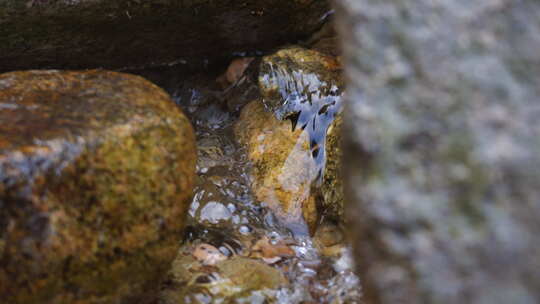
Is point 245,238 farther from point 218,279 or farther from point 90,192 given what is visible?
point 90,192

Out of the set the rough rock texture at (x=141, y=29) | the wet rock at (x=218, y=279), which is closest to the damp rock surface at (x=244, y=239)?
the wet rock at (x=218, y=279)

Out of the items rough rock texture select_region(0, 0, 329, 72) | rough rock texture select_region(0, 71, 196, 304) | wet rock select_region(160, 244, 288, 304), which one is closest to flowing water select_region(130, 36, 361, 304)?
wet rock select_region(160, 244, 288, 304)

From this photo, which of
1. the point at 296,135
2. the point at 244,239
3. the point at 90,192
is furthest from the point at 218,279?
the point at 296,135

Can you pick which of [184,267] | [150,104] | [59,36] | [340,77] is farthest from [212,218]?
[59,36]

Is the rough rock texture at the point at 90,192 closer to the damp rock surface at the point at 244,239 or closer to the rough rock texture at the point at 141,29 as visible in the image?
the damp rock surface at the point at 244,239

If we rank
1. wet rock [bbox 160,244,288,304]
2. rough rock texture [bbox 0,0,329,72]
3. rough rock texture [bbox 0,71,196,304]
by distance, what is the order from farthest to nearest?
rough rock texture [bbox 0,0,329,72] < wet rock [bbox 160,244,288,304] < rough rock texture [bbox 0,71,196,304]

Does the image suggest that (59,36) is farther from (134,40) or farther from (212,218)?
(212,218)

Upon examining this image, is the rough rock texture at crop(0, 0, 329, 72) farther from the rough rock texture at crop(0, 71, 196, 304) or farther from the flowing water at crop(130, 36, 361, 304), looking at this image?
the rough rock texture at crop(0, 71, 196, 304)

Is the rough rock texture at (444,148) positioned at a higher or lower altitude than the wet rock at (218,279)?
higher
